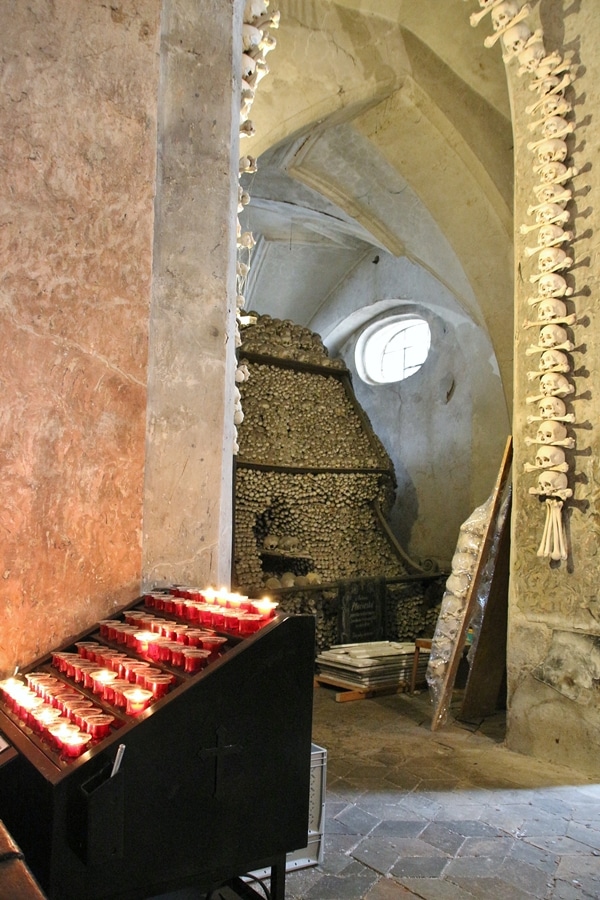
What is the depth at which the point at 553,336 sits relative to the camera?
15.9ft

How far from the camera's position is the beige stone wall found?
316cm

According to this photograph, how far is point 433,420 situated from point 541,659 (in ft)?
18.7

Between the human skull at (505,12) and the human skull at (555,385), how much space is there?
2.63m

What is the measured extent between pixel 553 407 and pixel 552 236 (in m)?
1.21

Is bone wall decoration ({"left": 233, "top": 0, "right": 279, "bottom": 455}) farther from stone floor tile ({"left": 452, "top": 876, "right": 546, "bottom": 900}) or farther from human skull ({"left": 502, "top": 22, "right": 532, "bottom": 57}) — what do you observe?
stone floor tile ({"left": 452, "top": 876, "right": 546, "bottom": 900})

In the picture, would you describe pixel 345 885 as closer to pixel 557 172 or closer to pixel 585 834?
pixel 585 834

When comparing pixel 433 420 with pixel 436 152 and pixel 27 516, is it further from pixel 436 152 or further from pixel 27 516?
pixel 27 516

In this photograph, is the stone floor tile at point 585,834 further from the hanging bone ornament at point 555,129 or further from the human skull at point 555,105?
the human skull at point 555,105

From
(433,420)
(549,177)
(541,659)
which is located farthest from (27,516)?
(433,420)

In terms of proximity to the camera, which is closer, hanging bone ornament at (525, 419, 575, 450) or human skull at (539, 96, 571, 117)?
hanging bone ornament at (525, 419, 575, 450)

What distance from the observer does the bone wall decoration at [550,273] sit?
4773mm

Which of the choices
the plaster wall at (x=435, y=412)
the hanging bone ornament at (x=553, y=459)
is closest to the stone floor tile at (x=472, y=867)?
the hanging bone ornament at (x=553, y=459)

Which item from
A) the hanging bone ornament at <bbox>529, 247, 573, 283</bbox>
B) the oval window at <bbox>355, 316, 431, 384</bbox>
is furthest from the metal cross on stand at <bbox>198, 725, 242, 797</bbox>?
the oval window at <bbox>355, 316, 431, 384</bbox>

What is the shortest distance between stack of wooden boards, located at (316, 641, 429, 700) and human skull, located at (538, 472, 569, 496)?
106 inches
